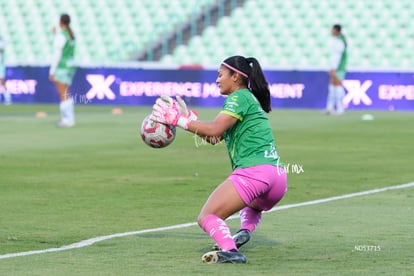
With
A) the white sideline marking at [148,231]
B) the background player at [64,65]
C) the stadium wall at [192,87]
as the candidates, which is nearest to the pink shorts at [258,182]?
the white sideline marking at [148,231]

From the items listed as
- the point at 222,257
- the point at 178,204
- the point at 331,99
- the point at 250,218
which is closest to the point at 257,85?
the point at 250,218

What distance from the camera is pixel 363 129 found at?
24.7m

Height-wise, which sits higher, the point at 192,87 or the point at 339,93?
the point at 339,93

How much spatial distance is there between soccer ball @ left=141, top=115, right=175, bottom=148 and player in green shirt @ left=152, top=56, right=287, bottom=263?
313 mm

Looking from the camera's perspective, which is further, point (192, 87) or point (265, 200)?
point (192, 87)

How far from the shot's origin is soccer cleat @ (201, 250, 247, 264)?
8.48 meters

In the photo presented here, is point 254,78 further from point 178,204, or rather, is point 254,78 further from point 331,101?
point 331,101

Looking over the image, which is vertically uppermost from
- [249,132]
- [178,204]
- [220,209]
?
[249,132]

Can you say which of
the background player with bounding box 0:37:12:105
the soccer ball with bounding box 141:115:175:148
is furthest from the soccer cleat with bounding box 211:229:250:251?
the background player with bounding box 0:37:12:105

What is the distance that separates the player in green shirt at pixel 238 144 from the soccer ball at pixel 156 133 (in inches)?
12.3

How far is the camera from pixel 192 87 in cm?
3375

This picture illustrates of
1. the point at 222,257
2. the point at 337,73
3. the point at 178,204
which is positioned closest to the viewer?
the point at 222,257

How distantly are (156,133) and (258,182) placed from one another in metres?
0.99

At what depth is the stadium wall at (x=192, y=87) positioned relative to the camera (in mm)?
32656
